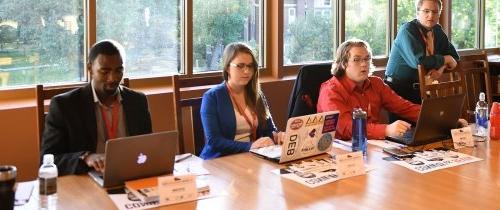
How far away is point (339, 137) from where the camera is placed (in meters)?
2.68

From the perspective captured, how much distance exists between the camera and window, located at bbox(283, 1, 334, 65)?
4367 mm

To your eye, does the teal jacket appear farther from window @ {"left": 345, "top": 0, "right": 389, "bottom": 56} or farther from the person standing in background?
window @ {"left": 345, "top": 0, "right": 389, "bottom": 56}

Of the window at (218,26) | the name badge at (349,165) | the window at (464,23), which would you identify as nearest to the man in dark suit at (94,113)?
the name badge at (349,165)

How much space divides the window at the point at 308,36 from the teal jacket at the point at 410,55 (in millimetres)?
741

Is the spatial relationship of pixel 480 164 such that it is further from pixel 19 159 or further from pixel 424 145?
pixel 19 159

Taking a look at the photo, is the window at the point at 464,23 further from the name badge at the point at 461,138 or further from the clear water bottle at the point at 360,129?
the clear water bottle at the point at 360,129

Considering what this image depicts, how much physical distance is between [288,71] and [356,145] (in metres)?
2.02

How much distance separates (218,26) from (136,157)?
2.28m

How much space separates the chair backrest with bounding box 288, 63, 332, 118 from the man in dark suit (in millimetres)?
924

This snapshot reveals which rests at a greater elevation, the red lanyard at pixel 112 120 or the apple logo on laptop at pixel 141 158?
the red lanyard at pixel 112 120

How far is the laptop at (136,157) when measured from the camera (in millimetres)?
1736

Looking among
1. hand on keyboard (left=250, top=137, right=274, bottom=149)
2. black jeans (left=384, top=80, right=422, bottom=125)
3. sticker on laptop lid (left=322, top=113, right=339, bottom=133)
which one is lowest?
hand on keyboard (left=250, top=137, right=274, bottom=149)

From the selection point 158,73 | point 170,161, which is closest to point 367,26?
point 158,73

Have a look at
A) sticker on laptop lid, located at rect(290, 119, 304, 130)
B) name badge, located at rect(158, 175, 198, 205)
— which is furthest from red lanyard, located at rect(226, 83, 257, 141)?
name badge, located at rect(158, 175, 198, 205)
